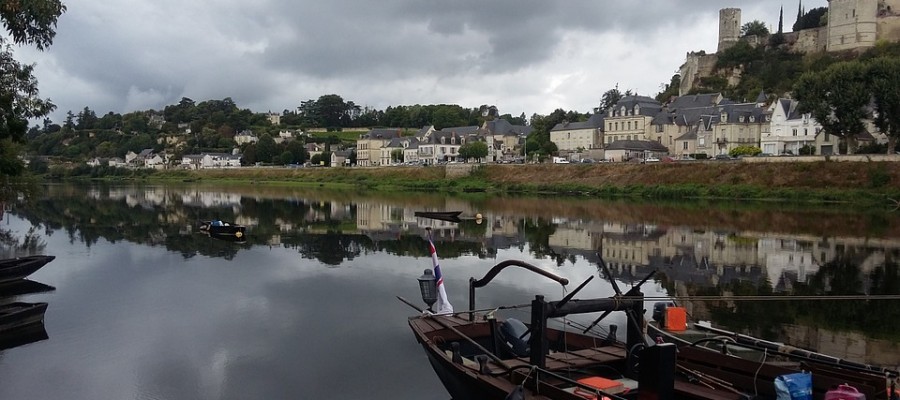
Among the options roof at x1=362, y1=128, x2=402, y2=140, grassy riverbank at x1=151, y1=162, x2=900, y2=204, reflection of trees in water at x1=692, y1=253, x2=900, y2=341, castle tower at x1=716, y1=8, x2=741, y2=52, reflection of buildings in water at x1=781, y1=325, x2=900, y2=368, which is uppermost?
castle tower at x1=716, y1=8, x2=741, y2=52

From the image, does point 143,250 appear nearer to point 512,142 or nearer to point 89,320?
point 89,320

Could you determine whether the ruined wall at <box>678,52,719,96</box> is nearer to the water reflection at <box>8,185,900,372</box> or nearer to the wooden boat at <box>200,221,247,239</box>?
the water reflection at <box>8,185,900,372</box>

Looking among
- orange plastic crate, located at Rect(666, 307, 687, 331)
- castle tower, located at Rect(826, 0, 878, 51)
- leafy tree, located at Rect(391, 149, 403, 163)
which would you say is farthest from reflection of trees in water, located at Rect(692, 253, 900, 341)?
leafy tree, located at Rect(391, 149, 403, 163)

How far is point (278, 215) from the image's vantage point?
45.1 meters

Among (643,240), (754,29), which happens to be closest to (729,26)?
(754,29)

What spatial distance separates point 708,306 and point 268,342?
11543 millimetres

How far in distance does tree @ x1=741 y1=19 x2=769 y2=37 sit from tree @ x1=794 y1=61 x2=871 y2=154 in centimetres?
5828

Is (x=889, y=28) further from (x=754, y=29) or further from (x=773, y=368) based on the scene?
(x=773, y=368)

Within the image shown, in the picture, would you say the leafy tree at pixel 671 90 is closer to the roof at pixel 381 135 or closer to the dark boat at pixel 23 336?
the roof at pixel 381 135

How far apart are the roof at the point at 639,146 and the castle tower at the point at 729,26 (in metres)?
38.1

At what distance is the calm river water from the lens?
12391 millimetres

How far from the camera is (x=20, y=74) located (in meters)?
23.2

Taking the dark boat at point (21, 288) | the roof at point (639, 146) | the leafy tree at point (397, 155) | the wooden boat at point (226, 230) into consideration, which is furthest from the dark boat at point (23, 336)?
the leafy tree at point (397, 155)

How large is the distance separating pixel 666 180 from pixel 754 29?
221ft
